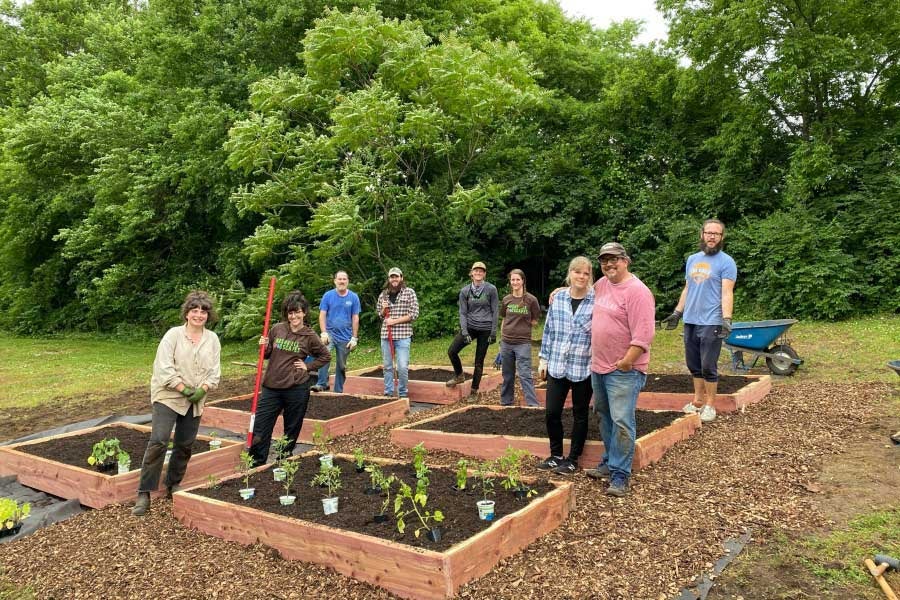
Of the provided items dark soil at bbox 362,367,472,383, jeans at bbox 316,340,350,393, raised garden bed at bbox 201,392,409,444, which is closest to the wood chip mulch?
raised garden bed at bbox 201,392,409,444

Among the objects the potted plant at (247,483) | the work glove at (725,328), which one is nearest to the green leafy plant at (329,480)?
the potted plant at (247,483)

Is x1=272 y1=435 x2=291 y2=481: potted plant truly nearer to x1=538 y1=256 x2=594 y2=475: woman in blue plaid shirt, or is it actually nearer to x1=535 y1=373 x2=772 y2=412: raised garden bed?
x1=538 y1=256 x2=594 y2=475: woman in blue plaid shirt

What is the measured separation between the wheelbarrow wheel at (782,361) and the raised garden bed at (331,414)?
4.77 m

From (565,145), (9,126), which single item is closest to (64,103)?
(9,126)

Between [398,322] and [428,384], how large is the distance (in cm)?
106

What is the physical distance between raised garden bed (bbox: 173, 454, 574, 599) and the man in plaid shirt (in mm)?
3090

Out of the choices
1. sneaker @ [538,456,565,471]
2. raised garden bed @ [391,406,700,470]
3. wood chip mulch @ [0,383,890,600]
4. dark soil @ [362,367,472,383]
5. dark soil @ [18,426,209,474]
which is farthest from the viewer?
dark soil @ [362,367,472,383]

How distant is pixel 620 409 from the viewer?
4168mm

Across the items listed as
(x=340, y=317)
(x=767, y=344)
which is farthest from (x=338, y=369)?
(x=767, y=344)

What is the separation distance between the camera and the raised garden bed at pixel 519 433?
485cm

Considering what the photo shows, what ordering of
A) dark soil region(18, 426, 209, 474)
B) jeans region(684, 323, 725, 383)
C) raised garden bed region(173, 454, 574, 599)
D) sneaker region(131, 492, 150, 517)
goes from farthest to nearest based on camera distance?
jeans region(684, 323, 725, 383), dark soil region(18, 426, 209, 474), sneaker region(131, 492, 150, 517), raised garden bed region(173, 454, 574, 599)

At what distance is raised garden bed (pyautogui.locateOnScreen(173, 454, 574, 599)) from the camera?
303 centimetres

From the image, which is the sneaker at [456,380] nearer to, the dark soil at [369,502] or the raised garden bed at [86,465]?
the raised garden bed at [86,465]

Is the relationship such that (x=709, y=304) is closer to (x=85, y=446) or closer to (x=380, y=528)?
(x=380, y=528)
